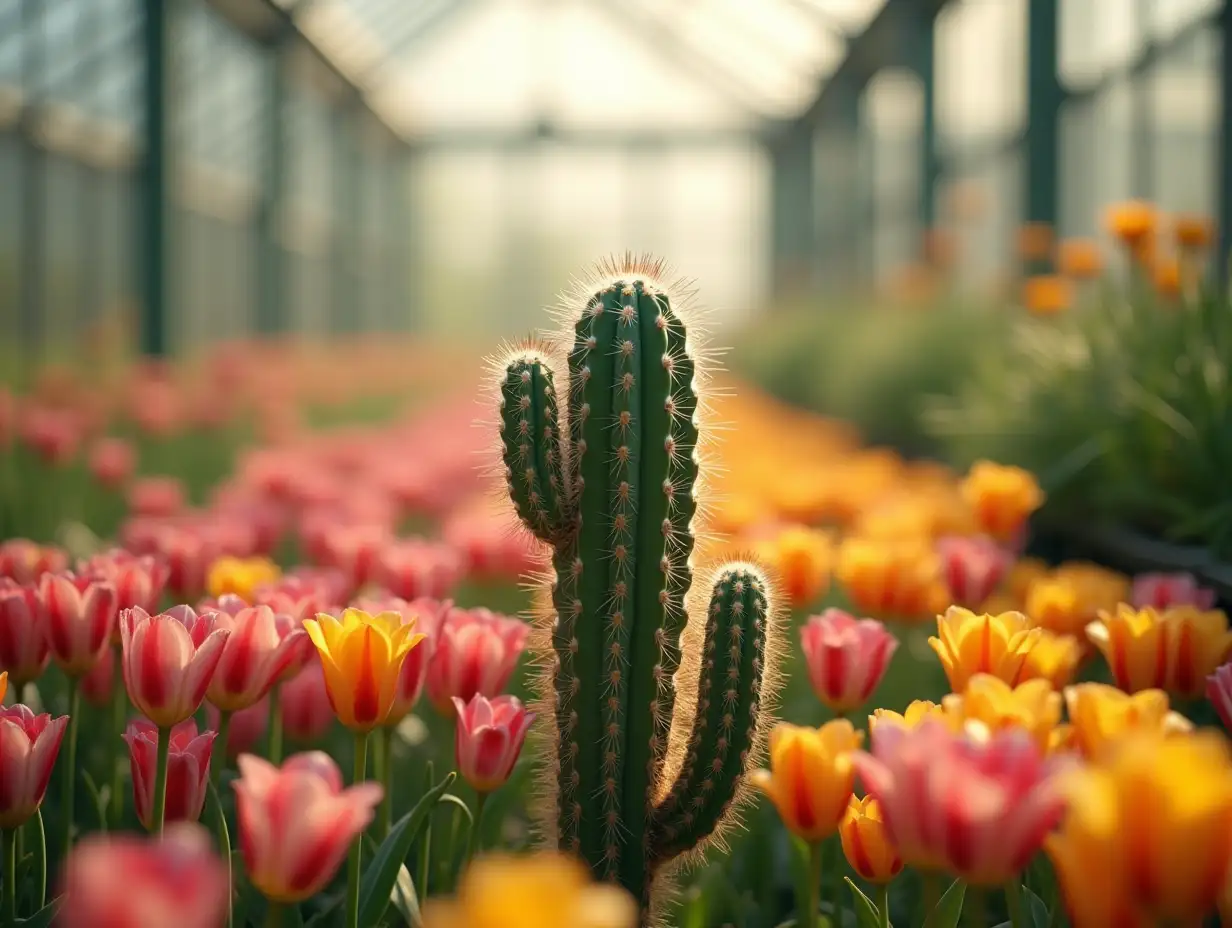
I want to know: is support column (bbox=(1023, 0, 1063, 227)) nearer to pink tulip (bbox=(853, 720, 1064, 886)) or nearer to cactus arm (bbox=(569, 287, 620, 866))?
cactus arm (bbox=(569, 287, 620, 866))

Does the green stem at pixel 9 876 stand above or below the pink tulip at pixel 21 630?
below

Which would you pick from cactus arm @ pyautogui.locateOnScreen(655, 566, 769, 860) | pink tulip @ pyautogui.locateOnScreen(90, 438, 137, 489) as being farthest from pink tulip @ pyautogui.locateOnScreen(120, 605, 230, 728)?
pink tulip @ pyautogui.locateOnScreen(90, 438, 137, 489)

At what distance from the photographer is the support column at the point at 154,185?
298 inches

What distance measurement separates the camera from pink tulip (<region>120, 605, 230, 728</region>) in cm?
89

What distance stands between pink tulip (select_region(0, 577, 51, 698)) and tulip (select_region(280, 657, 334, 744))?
0.86 ft

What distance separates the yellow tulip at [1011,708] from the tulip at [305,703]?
740 mm

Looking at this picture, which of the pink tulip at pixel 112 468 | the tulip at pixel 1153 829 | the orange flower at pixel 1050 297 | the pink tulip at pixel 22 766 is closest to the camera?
the tulip at pixel 1153 829

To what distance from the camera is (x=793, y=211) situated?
1838 centimetres

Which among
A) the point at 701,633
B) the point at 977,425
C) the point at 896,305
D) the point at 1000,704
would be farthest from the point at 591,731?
the point at 896,305

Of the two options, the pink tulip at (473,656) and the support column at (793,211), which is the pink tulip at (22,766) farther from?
the support column at (793,211)

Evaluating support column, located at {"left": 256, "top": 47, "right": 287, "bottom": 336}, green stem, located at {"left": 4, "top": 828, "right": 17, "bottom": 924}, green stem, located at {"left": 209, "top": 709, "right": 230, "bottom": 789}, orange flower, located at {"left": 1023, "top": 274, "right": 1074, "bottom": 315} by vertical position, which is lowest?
green stem, located at {"left": 4, "top": 828, "right": 17, "bottom": 924}

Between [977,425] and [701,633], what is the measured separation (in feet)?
7.40

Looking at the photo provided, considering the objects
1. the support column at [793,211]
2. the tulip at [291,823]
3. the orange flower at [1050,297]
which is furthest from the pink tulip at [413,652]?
the support column at [793,211]

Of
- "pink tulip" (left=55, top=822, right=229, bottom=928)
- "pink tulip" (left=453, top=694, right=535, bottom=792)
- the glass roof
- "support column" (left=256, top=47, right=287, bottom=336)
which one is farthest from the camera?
the glass roof
